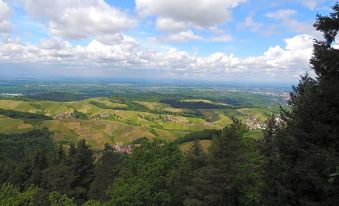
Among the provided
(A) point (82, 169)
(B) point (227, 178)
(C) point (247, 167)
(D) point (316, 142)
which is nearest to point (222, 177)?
(B) point (227, 178)

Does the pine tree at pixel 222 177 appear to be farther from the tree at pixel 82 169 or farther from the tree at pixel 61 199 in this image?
the tree at pixel 82 169

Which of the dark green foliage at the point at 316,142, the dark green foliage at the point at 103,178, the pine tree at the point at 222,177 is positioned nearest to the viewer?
the dark green foliage at the point at 316,142

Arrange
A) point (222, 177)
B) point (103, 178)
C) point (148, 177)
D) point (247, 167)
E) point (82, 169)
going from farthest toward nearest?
point (82, 169) → point (103, 178) → point (148, 177) → point (247, 167) → point (222, 177)

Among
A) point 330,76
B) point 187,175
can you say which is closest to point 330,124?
point 330,76

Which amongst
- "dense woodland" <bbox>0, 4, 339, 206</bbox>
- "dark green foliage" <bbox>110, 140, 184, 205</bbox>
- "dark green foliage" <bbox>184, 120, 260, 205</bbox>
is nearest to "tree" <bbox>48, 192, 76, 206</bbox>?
"dense woodland" <bbox>0, 4, 339, 206</bbox>

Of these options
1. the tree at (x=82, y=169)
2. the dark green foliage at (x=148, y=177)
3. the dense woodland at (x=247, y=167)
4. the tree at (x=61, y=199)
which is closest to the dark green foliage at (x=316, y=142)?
the dense woodland at (x=247, y=167)

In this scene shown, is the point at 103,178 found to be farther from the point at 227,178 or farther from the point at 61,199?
the point at 227,178

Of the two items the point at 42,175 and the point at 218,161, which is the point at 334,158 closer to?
the point at 218,161
